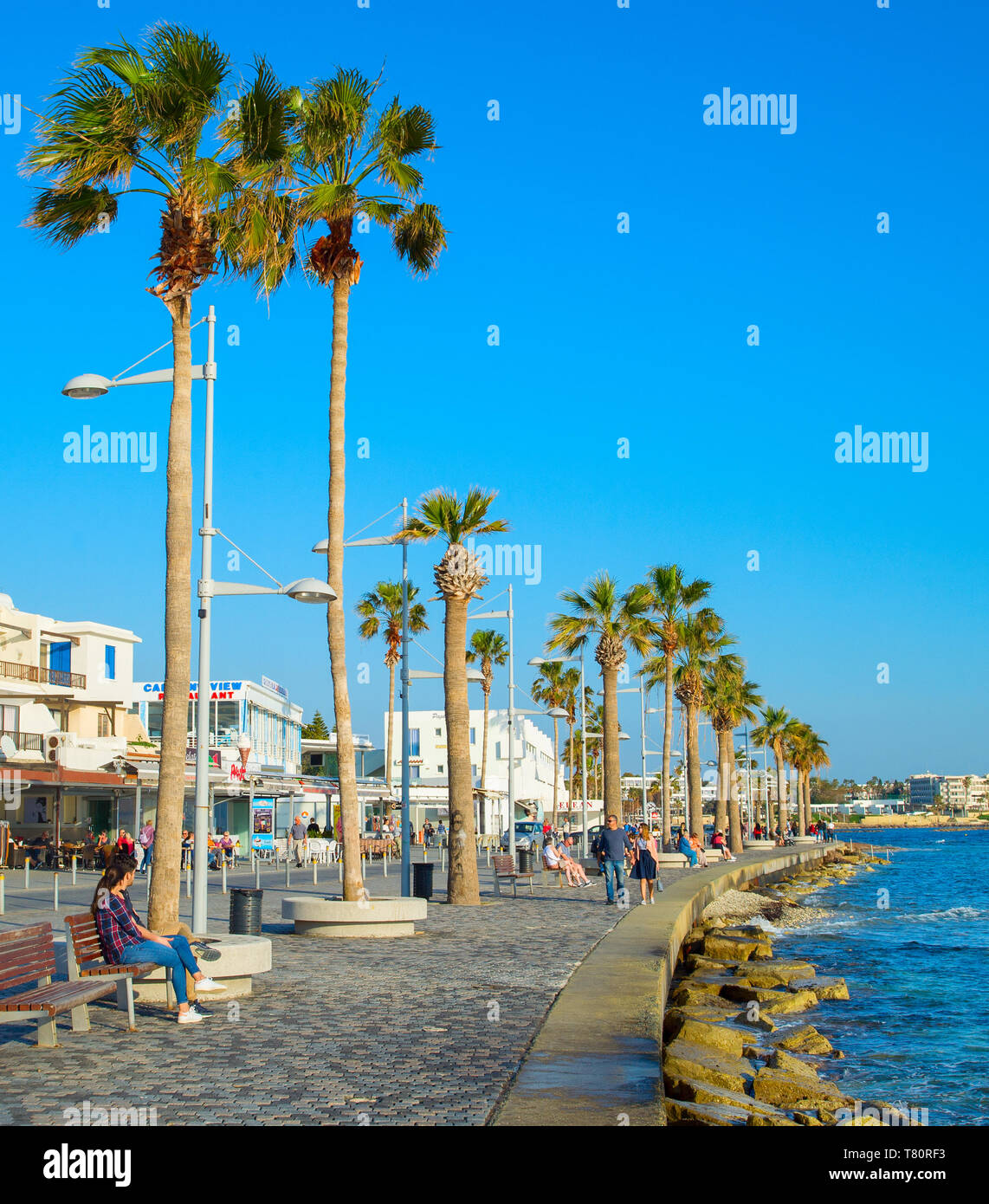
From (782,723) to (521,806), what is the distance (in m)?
20.8

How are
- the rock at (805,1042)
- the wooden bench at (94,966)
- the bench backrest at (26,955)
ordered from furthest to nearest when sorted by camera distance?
the rock at (805,1042) < the wooden bench at (94,966) < the bench backrest at (26,955)

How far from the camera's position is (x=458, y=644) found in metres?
23.7

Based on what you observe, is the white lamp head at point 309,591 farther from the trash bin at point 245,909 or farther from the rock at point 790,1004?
the rock at point 790,1004

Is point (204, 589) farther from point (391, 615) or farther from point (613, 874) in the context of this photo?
point (391, 615)

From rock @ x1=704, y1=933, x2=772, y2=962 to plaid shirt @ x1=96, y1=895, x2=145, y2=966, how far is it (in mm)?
15145

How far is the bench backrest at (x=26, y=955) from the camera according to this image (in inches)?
356

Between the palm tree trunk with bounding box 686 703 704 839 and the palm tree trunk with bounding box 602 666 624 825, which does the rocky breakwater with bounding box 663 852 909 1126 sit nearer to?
the palm tree trunk with bounding box 602 666 624 825

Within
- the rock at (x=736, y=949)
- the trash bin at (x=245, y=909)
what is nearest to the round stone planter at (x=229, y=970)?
the trash bin at (x=245, y=909)

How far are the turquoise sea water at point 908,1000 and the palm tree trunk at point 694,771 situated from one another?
5.26 metres

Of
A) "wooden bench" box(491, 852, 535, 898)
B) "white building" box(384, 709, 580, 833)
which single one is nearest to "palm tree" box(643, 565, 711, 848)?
"wooden bench" box(491, 852, 535, 898)

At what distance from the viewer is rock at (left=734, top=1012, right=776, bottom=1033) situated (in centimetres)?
1608

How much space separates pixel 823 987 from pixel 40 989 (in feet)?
46.3

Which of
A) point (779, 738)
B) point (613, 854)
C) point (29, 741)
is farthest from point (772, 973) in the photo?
point (779, 738)
